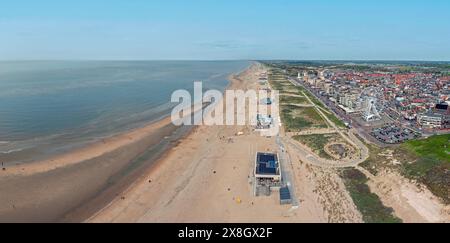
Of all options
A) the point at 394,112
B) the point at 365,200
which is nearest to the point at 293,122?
the point at 394,112

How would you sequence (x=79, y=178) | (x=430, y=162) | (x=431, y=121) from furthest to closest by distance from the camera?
(x=431, y=121) < (x=79, y=178) < (x=430, y=162)

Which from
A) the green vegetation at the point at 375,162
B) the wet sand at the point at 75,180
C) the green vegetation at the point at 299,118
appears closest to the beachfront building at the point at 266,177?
the green vegetation at the point at 375,162

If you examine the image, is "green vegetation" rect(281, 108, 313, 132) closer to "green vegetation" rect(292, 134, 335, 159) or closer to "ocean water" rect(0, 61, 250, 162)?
"green vegetation" rect(292, 134, 335, 159)

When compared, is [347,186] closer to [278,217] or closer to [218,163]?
[278,217]

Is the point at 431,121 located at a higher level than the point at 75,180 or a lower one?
higher

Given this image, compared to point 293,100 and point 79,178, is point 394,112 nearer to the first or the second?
point 293,100

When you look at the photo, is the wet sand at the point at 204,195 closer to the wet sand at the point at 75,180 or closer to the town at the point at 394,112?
the wet sand at the point at 75,180

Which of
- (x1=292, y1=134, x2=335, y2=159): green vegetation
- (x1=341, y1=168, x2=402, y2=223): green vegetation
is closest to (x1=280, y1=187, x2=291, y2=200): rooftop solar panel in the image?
(x1=341, y1=168, x2=402, y2=223): green vegetation

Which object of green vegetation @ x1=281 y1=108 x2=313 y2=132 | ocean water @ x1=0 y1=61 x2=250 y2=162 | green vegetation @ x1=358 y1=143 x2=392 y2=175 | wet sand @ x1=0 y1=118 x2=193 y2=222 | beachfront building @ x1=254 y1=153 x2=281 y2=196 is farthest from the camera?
green vegetation @ x1=281 y1=108 x2=313 y2=132
